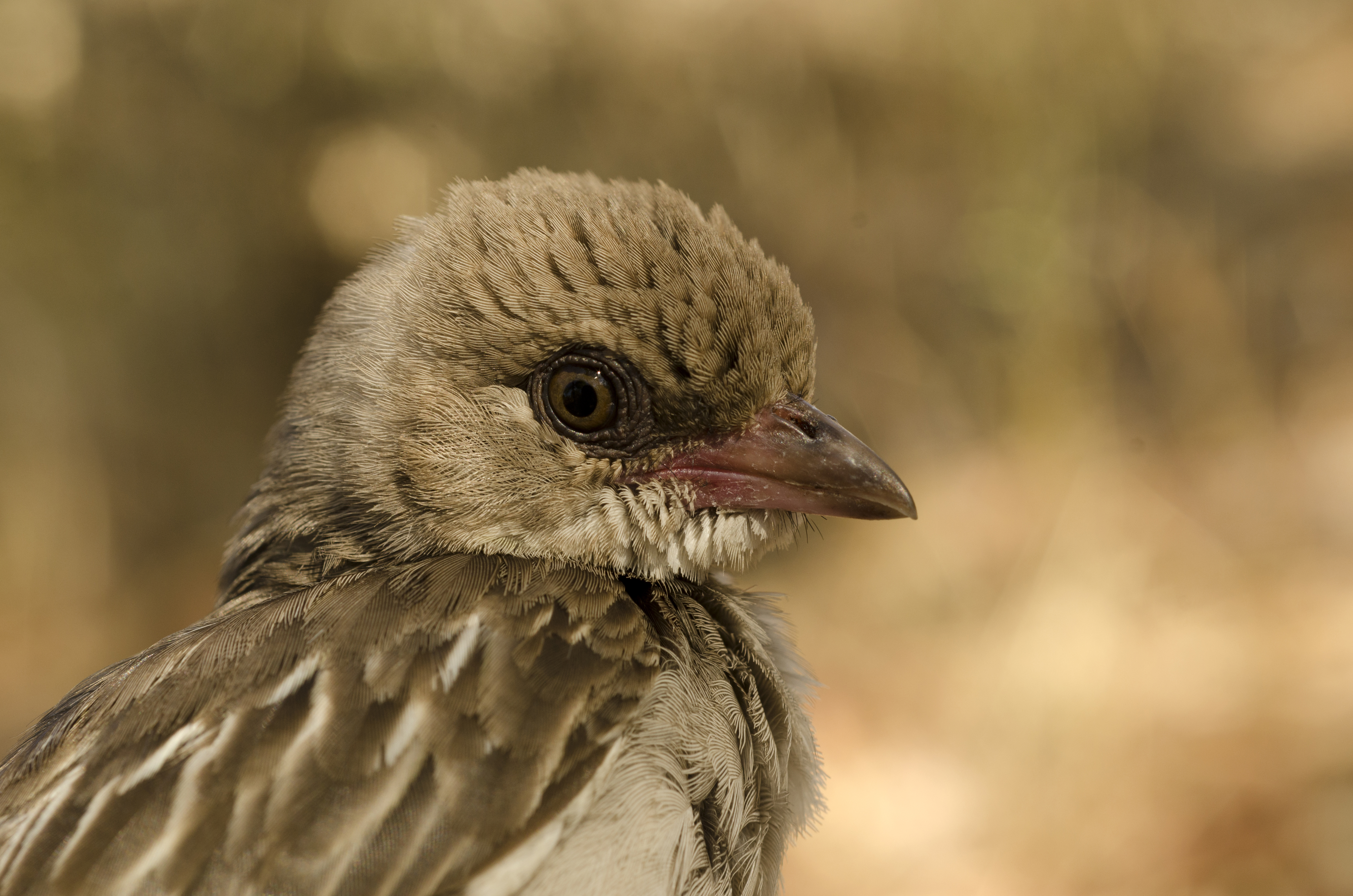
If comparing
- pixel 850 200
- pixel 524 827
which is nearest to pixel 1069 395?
pixel 850 200

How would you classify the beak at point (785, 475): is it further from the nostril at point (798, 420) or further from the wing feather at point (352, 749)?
the wing feather at point (352, 749)

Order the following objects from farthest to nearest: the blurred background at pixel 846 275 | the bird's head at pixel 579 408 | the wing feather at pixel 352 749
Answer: the blurred background at pixel 846 275
the bird's head at pixel 579 408
the wing feather at pixel 352 749

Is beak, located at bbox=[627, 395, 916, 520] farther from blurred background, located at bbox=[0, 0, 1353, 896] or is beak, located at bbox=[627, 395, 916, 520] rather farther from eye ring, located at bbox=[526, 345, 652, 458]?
blurred background, located at bbox=[0, 0, 1353, 896]

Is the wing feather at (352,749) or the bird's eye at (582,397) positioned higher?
the bird's eye at (582,397)

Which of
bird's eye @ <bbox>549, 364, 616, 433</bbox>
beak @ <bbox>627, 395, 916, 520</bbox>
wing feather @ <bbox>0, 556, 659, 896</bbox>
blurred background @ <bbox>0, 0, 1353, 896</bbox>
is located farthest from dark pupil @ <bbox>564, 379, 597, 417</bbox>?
blurred background @ <bbox>0, 0, 1353, 896</bbox>

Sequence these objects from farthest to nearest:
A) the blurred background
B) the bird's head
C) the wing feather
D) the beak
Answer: the blurred background
the beak
the bird's head
the wing feather

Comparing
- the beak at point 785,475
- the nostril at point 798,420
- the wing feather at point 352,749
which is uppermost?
the nostril at point 798,420

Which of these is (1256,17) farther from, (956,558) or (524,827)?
(524,827)

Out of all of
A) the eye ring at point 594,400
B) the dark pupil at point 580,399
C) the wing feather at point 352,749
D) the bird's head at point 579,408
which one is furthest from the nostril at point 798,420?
the wing feather at point 352,749

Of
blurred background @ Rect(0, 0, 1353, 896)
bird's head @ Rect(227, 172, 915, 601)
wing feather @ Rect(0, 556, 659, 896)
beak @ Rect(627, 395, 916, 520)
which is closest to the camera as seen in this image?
wing feather @ Rect(0, 556, 659, 896)
